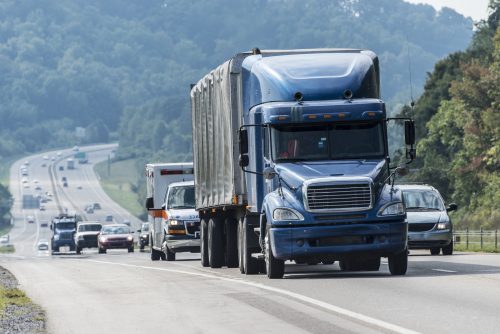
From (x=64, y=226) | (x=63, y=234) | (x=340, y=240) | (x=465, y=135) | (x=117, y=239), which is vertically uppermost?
(x=465, y=135)

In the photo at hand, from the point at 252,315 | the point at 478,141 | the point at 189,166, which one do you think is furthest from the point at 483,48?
the point at 252,315

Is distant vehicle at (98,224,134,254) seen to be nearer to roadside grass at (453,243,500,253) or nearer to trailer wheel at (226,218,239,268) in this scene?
roadside grass at (453,243,500,253)

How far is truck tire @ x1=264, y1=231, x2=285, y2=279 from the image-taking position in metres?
25.0

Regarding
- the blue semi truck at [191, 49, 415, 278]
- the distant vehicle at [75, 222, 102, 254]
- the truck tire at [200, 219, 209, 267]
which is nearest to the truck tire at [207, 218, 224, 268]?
the truck tire at [200, 219, 209, 267]

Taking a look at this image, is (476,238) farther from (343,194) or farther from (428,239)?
(343,194)

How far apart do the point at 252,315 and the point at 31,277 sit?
16.0 metres

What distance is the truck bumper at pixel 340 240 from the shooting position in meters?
24.1

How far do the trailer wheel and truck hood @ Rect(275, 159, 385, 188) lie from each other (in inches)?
219

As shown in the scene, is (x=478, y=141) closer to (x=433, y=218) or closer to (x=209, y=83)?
(x=433, y=218)

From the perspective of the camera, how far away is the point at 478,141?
88.0m

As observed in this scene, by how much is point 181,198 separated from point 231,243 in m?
10.9

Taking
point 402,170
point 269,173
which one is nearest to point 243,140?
point 269,173

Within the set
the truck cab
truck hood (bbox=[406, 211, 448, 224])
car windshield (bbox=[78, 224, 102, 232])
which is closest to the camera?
truck hood (bbox=[406, 211, 448, 224])

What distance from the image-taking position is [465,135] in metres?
91.1
